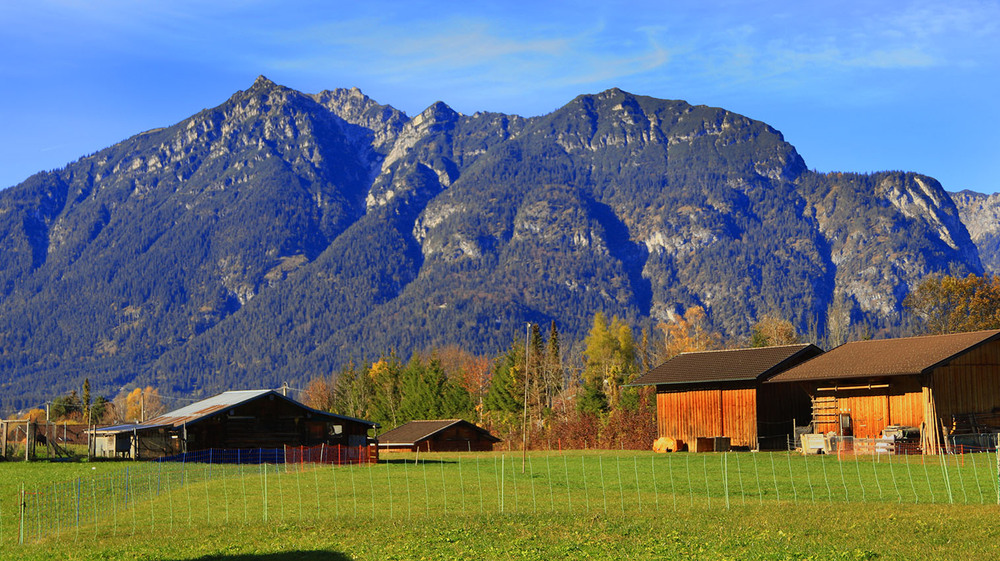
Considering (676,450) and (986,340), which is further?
(676,450)

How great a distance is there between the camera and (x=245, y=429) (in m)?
66.4

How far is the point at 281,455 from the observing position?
64625 mm

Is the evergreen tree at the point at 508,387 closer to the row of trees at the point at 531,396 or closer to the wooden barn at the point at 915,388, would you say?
the row of trees at the point at 531,396

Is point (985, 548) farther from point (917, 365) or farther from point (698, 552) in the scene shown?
point (917, 365)

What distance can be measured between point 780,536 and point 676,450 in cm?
3990

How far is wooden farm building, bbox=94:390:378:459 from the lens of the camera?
6494 centimetres

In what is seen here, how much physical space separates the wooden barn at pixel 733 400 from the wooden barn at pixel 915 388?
3.28 meters

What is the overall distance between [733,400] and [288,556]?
43400mm

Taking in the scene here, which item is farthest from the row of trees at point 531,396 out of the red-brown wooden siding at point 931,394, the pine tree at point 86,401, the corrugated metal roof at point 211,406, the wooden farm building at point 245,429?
the pine tree at point 86,401

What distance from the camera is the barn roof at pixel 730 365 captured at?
61281 millimetres

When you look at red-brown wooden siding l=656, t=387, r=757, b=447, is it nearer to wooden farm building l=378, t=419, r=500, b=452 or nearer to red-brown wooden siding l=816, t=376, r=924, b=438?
red-brown wooden siding l=816, t=376, r=924, b=438

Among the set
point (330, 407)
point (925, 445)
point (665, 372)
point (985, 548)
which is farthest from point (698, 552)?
point (330, 407)

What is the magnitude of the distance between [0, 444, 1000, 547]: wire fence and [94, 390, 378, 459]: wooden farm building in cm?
1230

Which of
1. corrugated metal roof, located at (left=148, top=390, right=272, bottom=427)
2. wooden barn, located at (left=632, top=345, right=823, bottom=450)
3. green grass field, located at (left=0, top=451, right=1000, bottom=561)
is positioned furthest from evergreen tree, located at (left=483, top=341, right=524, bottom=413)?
green grass field, located at (left=0, top=451, right=1000, bottom=561)
